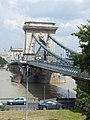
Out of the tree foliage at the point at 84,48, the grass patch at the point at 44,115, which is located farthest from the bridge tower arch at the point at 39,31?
the tree foliage at the point at 84,48

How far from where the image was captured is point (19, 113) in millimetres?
32500

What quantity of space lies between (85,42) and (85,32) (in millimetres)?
470

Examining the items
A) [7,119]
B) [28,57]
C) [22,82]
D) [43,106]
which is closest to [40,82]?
[22,82]

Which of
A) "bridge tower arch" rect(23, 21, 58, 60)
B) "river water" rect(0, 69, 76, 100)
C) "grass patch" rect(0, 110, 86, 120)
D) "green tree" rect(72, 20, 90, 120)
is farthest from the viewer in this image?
"bridge tower arch" rect(23, 21, 58, 60)

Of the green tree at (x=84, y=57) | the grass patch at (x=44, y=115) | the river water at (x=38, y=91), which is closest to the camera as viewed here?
the green tree at (x=84, y=57)

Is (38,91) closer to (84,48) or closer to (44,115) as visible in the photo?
(44,115)

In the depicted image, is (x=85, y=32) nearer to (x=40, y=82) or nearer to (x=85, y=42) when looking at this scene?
(x=85, y=42)

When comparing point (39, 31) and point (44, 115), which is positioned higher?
point (39, 31)

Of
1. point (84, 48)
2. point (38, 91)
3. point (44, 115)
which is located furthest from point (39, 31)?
point (84, 48)

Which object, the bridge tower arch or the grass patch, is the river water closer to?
the grass patch

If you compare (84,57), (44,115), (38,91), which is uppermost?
(84,57)

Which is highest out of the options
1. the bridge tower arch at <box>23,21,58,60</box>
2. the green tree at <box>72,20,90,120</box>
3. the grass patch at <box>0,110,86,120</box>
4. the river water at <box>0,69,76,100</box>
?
the bridge tower arch at <box>23,21,58,60</box>

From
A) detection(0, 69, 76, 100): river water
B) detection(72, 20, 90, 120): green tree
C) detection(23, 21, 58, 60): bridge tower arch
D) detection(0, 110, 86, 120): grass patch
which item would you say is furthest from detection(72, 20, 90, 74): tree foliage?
detection(23, 21, 58, 60): bridge tower arch

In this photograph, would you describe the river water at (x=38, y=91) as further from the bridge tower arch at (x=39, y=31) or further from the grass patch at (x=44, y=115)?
the bridge tower arch at (x=39, y=31)
